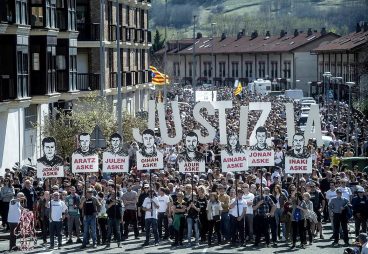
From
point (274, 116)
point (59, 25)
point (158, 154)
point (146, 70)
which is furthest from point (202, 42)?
point (158, 154)

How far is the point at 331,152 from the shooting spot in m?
47.2

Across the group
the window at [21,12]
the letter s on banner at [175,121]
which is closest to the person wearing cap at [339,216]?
the letter s on banner at [175,121]

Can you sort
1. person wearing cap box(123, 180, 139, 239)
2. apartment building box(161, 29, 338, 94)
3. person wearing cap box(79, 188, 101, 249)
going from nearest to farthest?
person wearing cap box(79, 188, 101, 249)
person wearing cap box(123, 180, 139, 239)
apartment building box(161, 29, 338, 94)

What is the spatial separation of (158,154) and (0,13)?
13.4 meters

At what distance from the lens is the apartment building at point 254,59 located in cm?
15538

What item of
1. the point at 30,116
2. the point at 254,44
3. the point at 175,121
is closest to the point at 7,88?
the point at 30,116

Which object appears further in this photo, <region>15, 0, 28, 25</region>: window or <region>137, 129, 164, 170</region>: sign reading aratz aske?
<region>15, 0, 28, 25</region>: window

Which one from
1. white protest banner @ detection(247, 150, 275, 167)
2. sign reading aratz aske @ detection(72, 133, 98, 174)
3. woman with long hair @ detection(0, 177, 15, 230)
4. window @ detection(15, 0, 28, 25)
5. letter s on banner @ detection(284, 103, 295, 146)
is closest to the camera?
sign reading aratz aske @ detection(72, 133, 98, 174)

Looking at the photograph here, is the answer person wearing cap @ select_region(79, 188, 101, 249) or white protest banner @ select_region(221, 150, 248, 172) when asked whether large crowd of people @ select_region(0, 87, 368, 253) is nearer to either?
person wearing cap @ select_region(79, 188, 101, 249)

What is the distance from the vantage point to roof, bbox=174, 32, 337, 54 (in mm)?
161875

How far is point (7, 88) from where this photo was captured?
150ft

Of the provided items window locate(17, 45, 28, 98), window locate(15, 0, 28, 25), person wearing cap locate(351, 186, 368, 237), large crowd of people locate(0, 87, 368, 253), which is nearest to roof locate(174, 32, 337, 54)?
window locate(15, 0, 28, 25)

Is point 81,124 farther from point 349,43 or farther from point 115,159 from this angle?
point 349,43

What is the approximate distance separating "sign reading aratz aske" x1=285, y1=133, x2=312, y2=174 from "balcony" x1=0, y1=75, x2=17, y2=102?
15.3 metres
